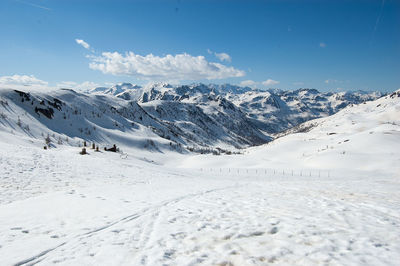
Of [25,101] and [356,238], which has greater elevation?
[25,101]

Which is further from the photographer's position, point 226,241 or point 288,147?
point 288,147

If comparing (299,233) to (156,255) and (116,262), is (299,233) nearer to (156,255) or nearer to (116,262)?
(156,255)

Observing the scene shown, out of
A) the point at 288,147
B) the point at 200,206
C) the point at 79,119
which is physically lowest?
the point at 200,206

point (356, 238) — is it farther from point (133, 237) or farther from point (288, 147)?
point (288, 147)

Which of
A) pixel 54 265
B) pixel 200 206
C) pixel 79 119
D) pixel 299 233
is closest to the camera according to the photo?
pixel 54 265

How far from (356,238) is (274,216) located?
330cm

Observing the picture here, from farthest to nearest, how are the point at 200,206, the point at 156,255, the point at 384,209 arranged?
the point at 200,206
the point at 384,209
the point at 156,255

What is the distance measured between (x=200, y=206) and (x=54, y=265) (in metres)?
7.79

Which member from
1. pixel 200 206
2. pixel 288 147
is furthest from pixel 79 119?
pixel 200 206

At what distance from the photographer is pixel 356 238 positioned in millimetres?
7598

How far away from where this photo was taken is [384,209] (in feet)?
38.1

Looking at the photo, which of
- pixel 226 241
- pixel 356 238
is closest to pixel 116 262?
pixel 226 241

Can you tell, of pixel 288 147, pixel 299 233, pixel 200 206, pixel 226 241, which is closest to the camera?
pixel 226 241

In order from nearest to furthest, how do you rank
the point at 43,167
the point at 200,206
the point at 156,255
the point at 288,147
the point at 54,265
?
the point at 54,265, the point at 156,255, the point at 200,206, the point at 43,167, the point at 288,147
